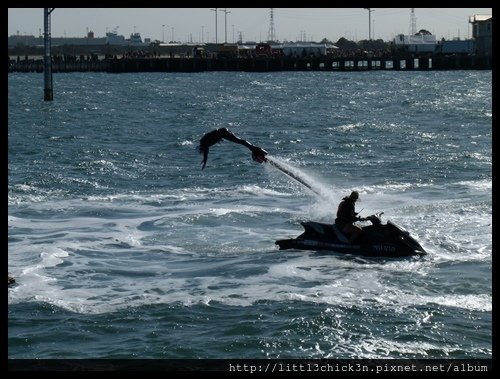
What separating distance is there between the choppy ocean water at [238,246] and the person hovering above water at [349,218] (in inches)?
22.9

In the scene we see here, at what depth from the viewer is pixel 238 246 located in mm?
19547

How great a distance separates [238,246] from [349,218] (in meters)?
2.27

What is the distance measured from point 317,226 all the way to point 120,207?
301 inches

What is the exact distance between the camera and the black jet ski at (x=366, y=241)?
18.1 m

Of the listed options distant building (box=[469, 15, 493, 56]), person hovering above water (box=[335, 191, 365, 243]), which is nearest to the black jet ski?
person hovering above water (box=[335, 191, 365, 243])

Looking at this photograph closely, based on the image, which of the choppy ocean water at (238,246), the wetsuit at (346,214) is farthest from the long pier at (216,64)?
the wetsuit at (346,214)

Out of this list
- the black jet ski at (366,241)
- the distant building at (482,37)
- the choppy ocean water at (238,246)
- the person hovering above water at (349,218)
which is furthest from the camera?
the distant building at (482,37)

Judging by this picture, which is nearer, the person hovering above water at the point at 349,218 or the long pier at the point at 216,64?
the person hovering above water at the point at 349,218

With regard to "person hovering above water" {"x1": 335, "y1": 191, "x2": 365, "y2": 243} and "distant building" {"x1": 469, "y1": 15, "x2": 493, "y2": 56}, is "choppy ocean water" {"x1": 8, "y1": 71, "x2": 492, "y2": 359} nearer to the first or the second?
"person hovering above water" {"x1": 335, "y1": 191, "x2": 365, "y2": 243}

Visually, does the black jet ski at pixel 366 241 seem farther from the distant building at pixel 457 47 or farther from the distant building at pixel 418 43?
the distant building at pixel 418 43

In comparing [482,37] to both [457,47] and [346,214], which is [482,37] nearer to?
[457,47]

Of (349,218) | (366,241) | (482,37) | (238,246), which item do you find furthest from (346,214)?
(482,37)

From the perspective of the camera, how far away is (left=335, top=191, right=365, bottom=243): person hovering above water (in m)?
18.5

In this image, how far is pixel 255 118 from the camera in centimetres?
5828
